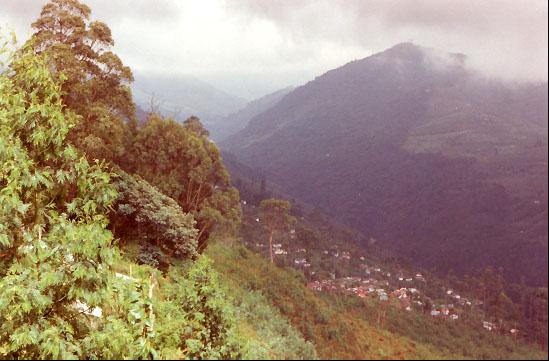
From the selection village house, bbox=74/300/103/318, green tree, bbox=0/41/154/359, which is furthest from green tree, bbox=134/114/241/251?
green tree, bbox=0/41/154/359

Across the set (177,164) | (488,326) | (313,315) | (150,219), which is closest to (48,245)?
(150,219)

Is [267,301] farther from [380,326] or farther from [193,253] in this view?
[193,253]

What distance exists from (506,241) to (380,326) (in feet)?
548

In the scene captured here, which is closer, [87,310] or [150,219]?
[87,310]

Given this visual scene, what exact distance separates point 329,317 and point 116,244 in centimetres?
1001

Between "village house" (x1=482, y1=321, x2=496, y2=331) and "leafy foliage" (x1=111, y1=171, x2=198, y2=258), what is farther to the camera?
"village house" (x1=482, y1=321, x2=496, y2=331)

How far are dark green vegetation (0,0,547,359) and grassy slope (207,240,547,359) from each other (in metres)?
0.09

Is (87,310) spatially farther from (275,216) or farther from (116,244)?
(275,216)

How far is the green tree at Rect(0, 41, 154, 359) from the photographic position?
178 inches

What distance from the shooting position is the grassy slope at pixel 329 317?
45.9 feet

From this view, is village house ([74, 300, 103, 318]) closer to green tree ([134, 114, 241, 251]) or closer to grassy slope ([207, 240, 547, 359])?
green tree ([134, 114, 241, 251])

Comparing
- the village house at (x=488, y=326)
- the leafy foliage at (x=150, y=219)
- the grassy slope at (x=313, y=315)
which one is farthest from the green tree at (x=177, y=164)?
the village house at (x=488, y=326)

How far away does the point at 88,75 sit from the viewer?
9438mm

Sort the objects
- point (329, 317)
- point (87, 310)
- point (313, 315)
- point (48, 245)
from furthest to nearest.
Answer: point (313, 315) < point (329, 317) < point (87, 310) < point (48, 245)
